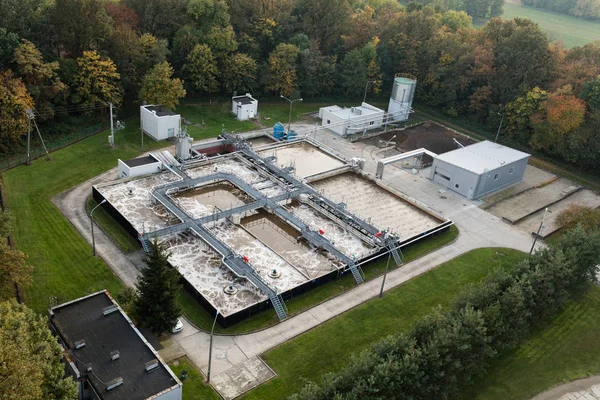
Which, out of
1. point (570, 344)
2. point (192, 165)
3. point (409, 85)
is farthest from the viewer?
point (409, 85)

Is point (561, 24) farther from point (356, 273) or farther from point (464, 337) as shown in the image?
point (464, 337)

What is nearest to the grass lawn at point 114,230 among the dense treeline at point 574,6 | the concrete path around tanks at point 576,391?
the concrete path around tanks at point 576,391

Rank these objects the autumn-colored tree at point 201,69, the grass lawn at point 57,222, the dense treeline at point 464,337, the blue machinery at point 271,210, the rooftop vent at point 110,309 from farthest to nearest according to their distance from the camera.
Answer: the autumn-colored tree at point 201,69 < the blue machinery at point 271,210 < the grass lawn at point 57,222 < the rooftop vent at point 110,309 < the dense treeline at point 464,337

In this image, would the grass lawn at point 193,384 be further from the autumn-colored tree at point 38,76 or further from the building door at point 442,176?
the building door at point 442,176

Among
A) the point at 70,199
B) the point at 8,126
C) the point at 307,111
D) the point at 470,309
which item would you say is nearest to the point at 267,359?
the point at 470,309

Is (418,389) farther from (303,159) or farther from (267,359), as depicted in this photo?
(303,159)

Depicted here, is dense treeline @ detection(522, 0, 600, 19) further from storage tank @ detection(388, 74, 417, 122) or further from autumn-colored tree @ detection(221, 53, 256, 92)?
autumn-colored tree @ detection(221, 53, 256, 92)
